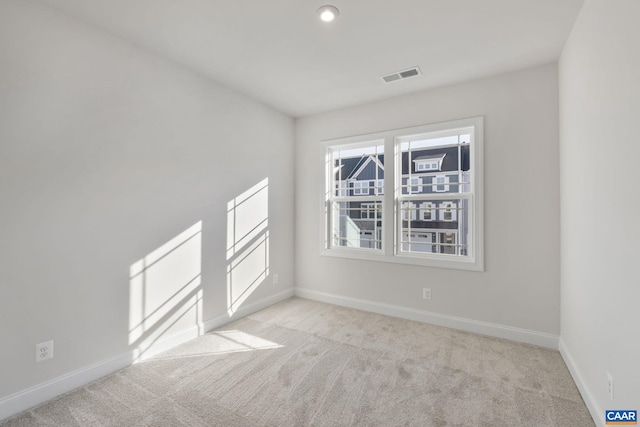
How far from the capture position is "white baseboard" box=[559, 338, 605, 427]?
1.69 m

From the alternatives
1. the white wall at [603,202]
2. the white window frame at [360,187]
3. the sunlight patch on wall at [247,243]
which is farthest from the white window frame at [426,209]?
the sunlight patch on wall at [247,243]

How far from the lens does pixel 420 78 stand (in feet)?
9.98

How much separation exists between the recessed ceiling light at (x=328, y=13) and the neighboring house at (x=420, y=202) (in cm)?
192

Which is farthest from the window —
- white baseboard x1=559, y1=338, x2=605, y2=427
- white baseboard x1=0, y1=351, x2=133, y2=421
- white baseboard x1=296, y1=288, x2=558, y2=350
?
white baseboard x1=0, y1=351, x2=133, y2=421

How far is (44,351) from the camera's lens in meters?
1.94

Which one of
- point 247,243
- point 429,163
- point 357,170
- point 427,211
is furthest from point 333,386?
point 357,170

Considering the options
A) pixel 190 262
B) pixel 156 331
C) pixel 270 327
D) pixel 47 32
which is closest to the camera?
pixel 47 32

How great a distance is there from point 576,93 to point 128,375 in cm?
409

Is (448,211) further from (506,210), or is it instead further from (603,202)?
(603,202)

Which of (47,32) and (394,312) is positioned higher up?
(47,32)

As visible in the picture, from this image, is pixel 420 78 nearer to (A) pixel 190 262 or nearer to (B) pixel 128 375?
(A) pixel 190 262

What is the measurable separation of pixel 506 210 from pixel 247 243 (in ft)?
9.59

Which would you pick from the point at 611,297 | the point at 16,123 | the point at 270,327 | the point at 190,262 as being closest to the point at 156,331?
the point at 190,262

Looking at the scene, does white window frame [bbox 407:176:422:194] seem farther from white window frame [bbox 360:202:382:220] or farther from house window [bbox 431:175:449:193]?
white window frame [bbox 360:202:382:220]
